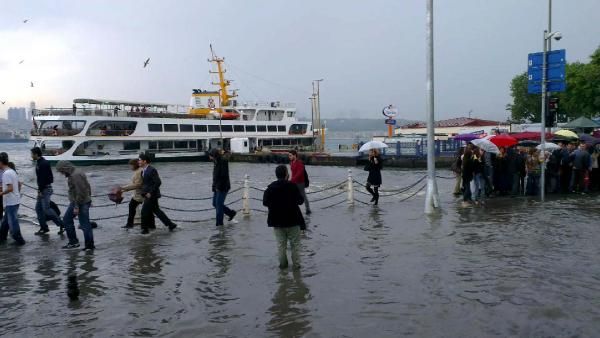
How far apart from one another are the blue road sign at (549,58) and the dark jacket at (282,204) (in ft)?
31.6

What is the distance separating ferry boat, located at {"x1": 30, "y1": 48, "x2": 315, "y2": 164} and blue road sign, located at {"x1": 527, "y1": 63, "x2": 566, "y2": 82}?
32422 millimetres

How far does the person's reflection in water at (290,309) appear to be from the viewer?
516 cm

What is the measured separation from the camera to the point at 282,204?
7273 mm

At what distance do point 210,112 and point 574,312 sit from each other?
59.6 metres

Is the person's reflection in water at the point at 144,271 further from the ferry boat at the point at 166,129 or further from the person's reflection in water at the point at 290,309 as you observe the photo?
the ferry boat at the point at 166,129

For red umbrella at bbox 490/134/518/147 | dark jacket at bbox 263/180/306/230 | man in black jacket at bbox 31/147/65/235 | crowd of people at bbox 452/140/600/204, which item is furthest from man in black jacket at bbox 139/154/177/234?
red umbrella at bbox 490/134/518/147

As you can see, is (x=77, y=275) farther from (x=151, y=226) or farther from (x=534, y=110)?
(x=534, y=110)

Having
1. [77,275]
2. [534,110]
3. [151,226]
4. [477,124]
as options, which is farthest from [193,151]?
[77,275]

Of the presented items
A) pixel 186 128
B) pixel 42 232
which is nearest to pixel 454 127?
pixel 186 128

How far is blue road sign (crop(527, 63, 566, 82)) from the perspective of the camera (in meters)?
13.5

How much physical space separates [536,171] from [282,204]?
35.6 ft

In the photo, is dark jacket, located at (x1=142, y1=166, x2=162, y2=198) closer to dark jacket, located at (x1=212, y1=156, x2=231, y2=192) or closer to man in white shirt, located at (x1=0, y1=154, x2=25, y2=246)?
dark jacket, located at (x1=212, y1=156, x2=231, y2=192)

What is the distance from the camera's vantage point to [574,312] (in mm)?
5441

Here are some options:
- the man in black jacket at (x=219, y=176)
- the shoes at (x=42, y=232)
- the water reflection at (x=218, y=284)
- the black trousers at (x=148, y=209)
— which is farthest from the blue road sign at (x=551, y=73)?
the shoes at (x=42, y=232)
